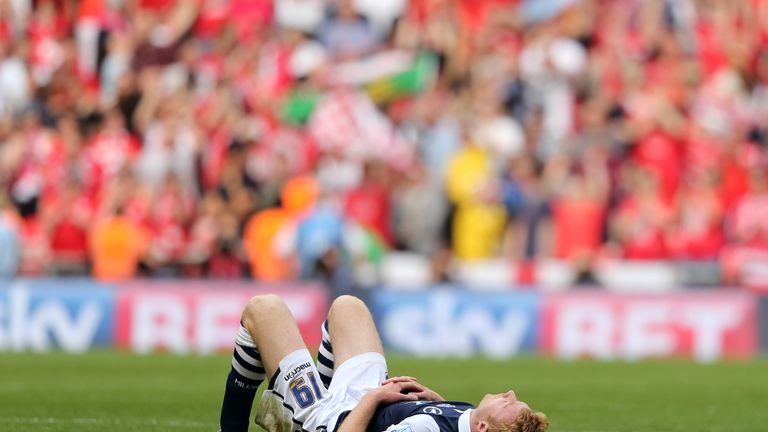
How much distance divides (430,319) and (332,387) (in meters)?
11.9

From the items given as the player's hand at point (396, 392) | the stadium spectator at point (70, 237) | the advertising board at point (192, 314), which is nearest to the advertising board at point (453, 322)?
the advertising board at point (192, 314)

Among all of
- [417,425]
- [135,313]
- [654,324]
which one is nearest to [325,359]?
[417,425]

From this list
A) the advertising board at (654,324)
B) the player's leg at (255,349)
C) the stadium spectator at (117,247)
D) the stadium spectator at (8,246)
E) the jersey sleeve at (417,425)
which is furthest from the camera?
the stadium spectator at (117,247)

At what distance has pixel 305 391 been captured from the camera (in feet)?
26.2

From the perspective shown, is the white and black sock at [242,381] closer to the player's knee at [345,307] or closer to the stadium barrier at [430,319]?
the player's knee at [345,307]

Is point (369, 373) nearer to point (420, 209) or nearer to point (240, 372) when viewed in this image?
point (240, 372)

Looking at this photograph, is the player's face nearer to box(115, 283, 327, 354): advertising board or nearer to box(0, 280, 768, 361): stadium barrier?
box(0, 280, 768, 361): stadium barrier

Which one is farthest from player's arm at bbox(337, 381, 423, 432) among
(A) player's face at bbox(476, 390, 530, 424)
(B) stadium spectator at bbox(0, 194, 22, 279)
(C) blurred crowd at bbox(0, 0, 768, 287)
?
(B) stadium spectator at bbox(0, 194, 22, 279)

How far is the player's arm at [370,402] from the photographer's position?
7453 millimetres

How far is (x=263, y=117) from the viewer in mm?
22812

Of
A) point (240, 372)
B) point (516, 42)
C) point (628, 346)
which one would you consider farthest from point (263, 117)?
point (240, 372)

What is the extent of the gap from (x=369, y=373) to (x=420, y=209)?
12.6 meters

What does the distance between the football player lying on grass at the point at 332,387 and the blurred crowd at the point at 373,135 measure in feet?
35.2

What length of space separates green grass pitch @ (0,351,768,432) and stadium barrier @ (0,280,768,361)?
3.49ft
